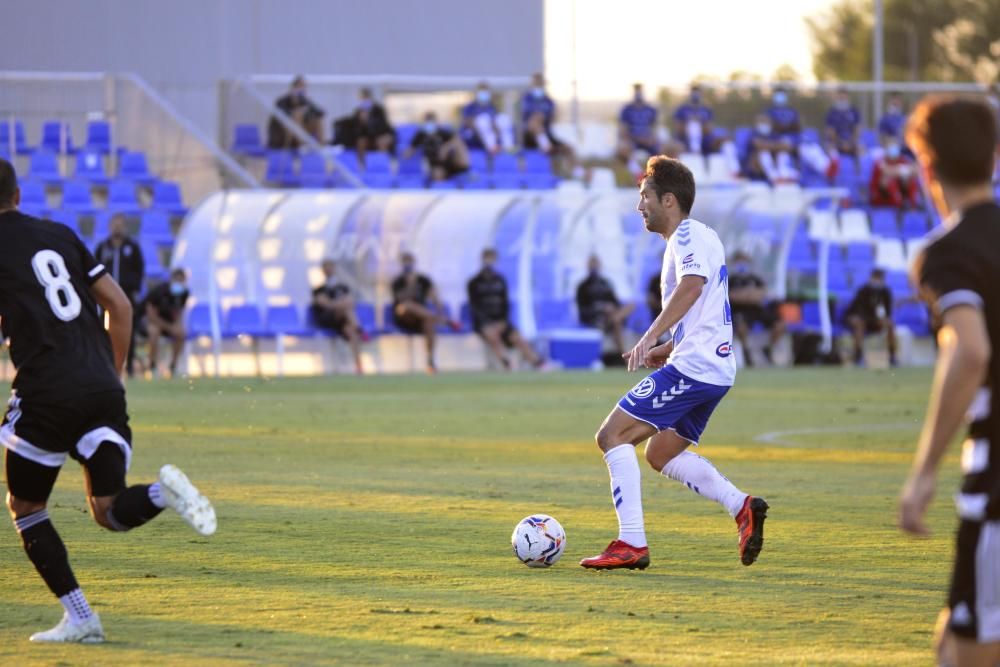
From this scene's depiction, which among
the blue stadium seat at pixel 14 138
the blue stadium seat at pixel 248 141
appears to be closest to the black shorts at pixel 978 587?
the blue stadium seat at pixel 14 138

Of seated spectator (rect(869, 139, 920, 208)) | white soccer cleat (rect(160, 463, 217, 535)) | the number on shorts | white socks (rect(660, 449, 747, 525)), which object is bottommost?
seated spectator (rect(869, 139, 920, 208))

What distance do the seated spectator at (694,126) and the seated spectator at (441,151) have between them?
15.9 ft

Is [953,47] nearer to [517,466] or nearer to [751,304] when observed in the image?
[751,304]

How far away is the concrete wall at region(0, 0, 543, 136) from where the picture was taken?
35625mm

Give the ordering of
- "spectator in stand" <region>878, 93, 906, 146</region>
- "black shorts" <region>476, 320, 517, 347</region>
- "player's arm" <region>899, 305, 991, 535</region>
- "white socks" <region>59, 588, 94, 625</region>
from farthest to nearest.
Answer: "spectator in stand" <region>878, 93, 906, 146</region> < "black shorts" <region>476, 320, 517, 347</region> < "white socks" <region>59, 588, 94, 625</region> < "player's arm" <region>899, 305, 991, 535</region>

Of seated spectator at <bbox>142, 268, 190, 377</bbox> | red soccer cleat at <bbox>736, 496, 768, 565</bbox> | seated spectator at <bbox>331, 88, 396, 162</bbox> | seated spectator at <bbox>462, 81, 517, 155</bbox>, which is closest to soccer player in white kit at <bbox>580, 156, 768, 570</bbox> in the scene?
red soccer cleat at <bbox>736, 496, 768, 565</bbox>

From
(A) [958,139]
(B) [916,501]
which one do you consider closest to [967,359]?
(B) [916,501]

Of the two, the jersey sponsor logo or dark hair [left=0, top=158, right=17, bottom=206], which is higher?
dark hair [left=0, top=158, right=17, bottom=206]

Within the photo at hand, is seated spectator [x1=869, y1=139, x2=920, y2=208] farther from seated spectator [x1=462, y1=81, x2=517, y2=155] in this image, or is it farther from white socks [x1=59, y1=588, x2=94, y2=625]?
white socks [x1=59, y1=588, x2=94, y2=625]

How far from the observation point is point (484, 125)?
112 ft

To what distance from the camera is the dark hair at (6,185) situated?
6.68 m

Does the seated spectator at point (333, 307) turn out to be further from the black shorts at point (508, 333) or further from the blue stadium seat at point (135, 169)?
the blue stadium seat at point (135, 169)

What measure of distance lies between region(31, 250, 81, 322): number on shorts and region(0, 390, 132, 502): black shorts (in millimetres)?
333

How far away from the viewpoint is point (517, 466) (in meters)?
14.8
